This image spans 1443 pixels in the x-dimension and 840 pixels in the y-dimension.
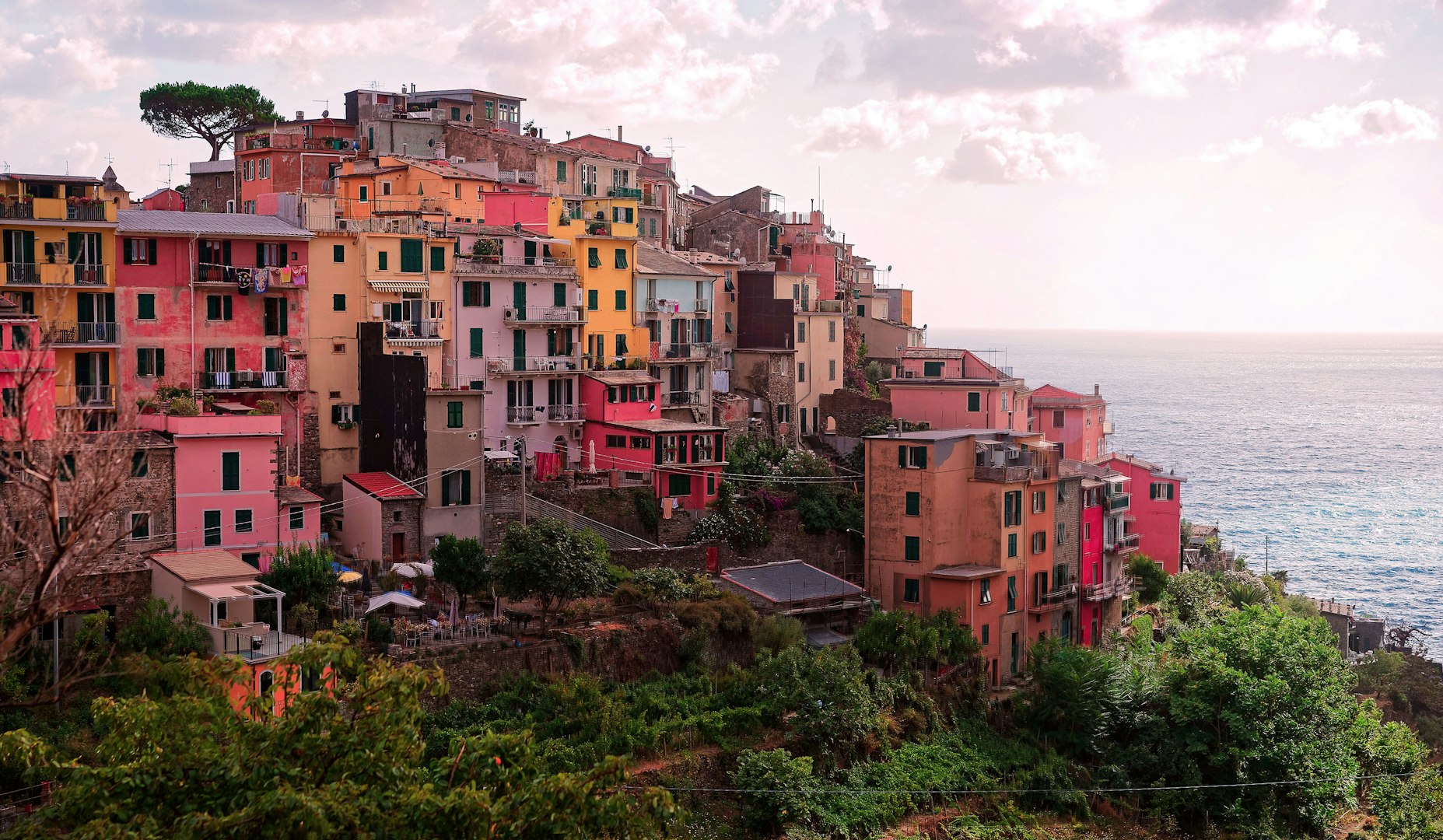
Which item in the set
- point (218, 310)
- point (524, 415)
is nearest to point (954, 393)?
point (524, 415)

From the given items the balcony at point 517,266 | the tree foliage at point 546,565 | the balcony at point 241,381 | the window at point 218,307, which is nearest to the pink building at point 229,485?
the balcony at point 241,381

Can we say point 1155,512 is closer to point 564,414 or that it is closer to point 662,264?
point 662,264

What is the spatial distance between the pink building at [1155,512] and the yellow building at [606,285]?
20743 mm

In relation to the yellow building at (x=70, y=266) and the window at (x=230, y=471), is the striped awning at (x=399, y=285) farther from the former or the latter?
the window at (x=230, y=471)

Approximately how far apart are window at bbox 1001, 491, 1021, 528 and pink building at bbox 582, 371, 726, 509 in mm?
9072

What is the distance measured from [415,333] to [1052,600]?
72.8ft

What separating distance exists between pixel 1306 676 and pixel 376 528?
2641cm

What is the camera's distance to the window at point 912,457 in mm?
48281

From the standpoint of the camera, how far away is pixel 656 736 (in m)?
36.4

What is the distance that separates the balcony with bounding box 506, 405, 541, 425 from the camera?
1982 inches

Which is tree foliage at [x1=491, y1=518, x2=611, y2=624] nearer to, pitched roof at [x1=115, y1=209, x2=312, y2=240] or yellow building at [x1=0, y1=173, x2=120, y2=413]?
yellow building at [x1=0, y1=173, x2=120, y2=413]

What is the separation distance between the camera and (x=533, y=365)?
168 ft

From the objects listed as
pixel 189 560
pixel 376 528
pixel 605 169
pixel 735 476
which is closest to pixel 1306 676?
pixel 735 476

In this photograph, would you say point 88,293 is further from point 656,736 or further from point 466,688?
point 656,736
